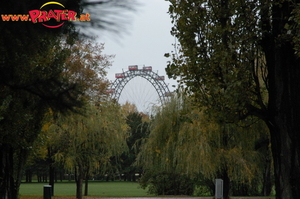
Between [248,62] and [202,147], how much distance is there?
29.6 ft

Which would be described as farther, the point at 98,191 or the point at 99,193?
the point at 98,191

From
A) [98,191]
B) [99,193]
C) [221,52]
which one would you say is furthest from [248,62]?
[98,191]

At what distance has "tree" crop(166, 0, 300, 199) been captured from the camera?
28.4 feet

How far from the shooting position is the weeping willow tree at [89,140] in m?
22.7

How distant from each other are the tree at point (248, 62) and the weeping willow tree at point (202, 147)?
6.60 metres

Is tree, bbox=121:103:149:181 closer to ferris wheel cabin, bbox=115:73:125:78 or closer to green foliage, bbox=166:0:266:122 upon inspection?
ferris wheel cabin, bbox=115:73:125:78

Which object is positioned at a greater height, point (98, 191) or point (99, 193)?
point (99, 193)

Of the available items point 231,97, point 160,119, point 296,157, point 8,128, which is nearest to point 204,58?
point 231,97

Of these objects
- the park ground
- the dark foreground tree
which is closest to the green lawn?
the park ground

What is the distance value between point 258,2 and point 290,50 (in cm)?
146

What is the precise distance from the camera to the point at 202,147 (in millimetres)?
18375

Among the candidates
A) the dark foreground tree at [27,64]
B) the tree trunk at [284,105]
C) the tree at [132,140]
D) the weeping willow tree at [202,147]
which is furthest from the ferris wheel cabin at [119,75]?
the dark foreground tree at [27,64]

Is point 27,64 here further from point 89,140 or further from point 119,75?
point 119,75

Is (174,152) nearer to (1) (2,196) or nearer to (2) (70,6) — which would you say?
(1) (2,196)
